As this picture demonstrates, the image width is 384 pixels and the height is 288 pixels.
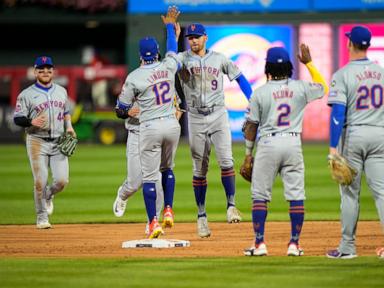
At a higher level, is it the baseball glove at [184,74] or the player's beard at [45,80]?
the player's beard at [45,80]

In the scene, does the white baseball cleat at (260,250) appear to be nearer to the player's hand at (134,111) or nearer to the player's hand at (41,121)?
the player's hand at (134,111)

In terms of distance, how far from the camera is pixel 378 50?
31.1m

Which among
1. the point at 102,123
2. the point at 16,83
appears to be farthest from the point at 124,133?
the point at 16,83

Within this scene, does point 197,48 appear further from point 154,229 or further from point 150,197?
point 154,229

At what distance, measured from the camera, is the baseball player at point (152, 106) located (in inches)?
441

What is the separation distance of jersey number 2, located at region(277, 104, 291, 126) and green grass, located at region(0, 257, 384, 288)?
4.25 ft

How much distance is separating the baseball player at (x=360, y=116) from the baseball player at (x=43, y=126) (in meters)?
4.70

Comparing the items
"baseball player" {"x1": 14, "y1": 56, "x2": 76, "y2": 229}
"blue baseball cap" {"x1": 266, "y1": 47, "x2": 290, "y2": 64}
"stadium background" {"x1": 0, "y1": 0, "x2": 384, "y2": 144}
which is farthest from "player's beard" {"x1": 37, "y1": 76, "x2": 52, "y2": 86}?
"stadium background" {"x1": 0, "y1": 0, "x2": 384, "y2": 144}

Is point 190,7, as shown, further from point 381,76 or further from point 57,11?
point 381,76

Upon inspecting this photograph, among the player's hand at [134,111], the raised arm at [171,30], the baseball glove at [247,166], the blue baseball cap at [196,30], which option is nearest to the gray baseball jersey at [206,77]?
the blue baseball cap at [196,30]

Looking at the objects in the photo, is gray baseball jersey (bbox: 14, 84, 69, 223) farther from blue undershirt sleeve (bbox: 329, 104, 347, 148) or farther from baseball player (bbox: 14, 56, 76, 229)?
blue undershirt sleeve (bbox: 329, 104, 347, 148)

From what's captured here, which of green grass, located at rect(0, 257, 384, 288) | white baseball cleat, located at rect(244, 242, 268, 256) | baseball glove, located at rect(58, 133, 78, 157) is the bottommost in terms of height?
green grass, located at rect(0, 257, 384, 288)

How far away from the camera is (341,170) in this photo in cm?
974

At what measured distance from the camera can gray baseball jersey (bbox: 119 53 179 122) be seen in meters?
11.2
